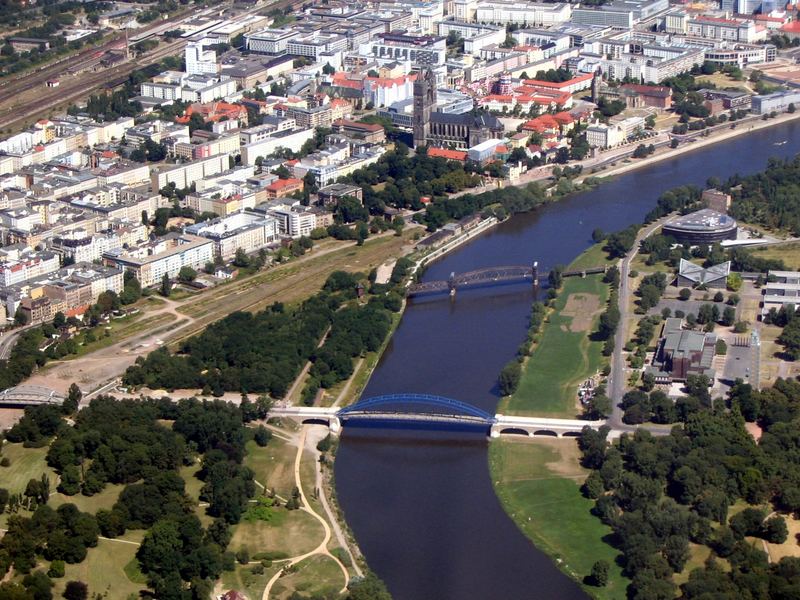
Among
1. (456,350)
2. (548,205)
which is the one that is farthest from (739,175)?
(456,350)

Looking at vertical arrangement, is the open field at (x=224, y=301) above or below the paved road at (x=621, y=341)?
below

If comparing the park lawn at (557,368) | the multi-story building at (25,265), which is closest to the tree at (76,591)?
the park lawn at (557,368)

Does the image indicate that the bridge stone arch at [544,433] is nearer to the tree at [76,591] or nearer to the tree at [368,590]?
the tree at [368,590]

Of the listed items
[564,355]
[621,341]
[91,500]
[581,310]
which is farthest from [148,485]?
[581,310]

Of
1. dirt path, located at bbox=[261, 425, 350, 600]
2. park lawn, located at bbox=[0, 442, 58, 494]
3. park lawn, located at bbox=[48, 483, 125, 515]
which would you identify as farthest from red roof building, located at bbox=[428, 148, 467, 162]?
park lawn, located at bbox=[48, 483, 125, 515]

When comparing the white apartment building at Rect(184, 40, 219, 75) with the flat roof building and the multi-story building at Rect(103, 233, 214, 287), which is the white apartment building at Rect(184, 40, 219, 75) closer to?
the multi-story building at Rect(103, 233, 214, 287)

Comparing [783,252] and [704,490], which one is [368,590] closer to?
[704,490]

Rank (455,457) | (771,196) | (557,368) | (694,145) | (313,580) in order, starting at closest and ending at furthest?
1. (313,580)
2. (455,457)
3. (557,368)
4. (771,196)
5. (694,145)
